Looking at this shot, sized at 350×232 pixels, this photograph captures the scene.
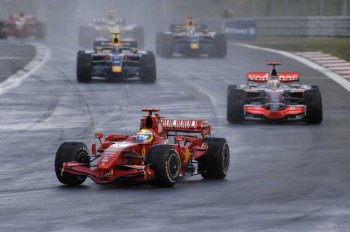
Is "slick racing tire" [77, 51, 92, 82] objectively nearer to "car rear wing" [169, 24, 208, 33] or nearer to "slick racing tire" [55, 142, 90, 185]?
"car rear wing" [169, 24, 208, 33]

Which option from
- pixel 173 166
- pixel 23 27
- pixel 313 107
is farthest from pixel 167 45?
pixel 173 166

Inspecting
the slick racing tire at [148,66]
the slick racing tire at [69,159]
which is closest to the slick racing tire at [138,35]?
the slick racing tire at [148,66]

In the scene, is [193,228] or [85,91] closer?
[193,228]

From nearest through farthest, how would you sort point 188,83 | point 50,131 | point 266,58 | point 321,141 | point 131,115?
1. point 321,141
2. point 50,131
3. point 131,115
4. point 188,83
5. point 266,58

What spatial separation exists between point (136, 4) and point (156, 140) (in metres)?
79.3

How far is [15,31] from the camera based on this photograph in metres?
71.2

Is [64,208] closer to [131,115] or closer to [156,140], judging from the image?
[156,140]

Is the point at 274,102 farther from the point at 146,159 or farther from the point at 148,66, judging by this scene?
the point at 148,66

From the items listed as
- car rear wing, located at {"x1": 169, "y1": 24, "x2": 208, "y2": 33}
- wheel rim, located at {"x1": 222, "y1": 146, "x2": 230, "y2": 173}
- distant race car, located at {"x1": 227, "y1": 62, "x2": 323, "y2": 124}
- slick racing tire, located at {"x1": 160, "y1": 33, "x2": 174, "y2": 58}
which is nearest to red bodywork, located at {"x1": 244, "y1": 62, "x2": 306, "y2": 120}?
distant race car, located at {"x1": 227, "y1": 62, "x2": 323, "y2": 124}

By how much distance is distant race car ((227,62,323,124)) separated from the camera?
77.5 ft

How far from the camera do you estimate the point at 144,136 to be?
15.1m

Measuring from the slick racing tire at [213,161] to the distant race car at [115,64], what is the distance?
19.1 metres

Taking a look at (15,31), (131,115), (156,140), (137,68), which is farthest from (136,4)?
(156,140)

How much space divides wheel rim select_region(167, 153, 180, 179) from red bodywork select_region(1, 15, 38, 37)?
57304 mm
